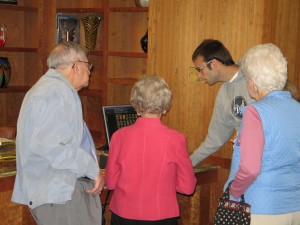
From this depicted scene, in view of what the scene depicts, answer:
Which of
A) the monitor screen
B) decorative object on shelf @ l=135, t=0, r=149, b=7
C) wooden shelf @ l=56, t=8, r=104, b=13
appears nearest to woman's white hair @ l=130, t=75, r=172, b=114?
the monitor screen

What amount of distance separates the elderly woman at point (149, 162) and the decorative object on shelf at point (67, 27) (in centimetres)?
292

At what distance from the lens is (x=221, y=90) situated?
127 inches

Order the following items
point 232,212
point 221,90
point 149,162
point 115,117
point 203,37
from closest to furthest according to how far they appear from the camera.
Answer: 1. point 232,212
2. point 149,162
3. point 221,90
4. point 115,117
5. point 203,37

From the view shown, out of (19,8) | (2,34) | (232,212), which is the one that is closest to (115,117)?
(232,212)

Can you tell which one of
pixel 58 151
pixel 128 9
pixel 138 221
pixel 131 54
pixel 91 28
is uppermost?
pixel 128 9

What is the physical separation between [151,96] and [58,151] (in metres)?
0.51

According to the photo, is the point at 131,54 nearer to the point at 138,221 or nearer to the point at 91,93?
the point at 91,93

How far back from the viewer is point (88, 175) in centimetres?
240

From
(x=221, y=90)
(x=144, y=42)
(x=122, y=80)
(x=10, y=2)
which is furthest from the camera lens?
(x=10, y=2)

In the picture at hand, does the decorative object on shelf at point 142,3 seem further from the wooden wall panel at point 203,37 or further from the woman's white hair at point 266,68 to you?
the woman's white hair at point 266,68

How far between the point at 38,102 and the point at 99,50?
3013mm

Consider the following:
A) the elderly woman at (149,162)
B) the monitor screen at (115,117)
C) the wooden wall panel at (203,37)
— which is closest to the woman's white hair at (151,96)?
the elderly woman at (149,162)

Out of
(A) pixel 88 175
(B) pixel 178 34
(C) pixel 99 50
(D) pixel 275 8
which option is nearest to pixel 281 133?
(A) pixel 88 175

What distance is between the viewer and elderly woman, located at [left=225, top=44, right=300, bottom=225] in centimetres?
205
